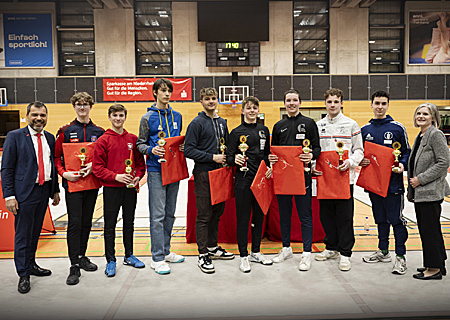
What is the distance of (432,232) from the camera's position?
335 cm

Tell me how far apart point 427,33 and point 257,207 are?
18188mm

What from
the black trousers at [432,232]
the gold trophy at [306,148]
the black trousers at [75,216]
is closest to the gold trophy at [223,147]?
the gold trophy at [306,148]

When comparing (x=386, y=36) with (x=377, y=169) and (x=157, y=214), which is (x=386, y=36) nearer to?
(x=377, y=169)

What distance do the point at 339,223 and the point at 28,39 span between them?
59.9 feet

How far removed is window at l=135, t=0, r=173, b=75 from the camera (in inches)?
696

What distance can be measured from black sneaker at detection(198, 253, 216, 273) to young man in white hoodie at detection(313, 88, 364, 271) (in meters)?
1.17

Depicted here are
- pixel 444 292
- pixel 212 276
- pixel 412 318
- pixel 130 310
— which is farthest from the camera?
pixel 212 276

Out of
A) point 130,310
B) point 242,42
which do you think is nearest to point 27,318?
point 130,310

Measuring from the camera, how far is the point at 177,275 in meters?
3.57

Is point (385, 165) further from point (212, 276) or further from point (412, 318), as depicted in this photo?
point (212, 276)

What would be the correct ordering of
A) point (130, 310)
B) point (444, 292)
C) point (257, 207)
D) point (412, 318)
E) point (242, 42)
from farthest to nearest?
point (242, 42), point (257, 207), point (444, 292), point (130, 310), point (412, 318)

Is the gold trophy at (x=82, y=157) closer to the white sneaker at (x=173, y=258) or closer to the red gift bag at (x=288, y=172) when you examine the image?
the white sneaker at (x=173, y=258)

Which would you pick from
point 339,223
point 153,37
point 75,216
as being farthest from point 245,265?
point 153,37

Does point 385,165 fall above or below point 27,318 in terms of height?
above
